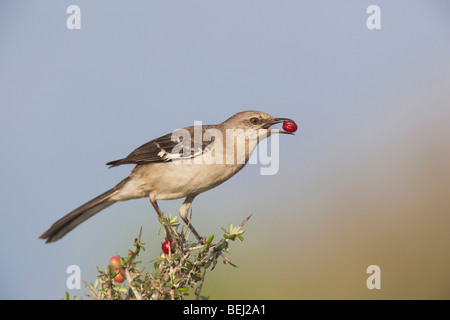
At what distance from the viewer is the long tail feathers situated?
16.4ft

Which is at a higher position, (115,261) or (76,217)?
(76,217)

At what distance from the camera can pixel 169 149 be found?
17.7 feet

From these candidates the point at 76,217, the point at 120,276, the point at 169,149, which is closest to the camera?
the point at 120,276

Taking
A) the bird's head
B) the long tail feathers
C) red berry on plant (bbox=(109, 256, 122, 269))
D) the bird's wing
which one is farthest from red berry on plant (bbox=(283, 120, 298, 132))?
red berry on plant (bbox=(109, 256, 122, 269))

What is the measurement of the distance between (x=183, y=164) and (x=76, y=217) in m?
1.34

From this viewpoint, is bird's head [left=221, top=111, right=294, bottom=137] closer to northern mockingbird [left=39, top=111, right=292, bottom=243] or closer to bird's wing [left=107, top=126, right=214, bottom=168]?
northern mockingbird [left=39, top=111, right=292, bottom=243]

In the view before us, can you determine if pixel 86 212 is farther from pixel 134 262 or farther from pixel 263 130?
pixel 263 130

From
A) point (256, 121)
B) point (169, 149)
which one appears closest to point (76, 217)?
point (169, 149)

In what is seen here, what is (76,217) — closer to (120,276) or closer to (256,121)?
(120,276)

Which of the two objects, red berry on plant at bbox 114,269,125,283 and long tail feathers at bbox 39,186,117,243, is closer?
red berry on plant at bbox 114,269,125,283

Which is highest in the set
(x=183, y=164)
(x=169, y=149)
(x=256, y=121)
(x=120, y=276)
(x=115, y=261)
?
(x=256, y=121)
